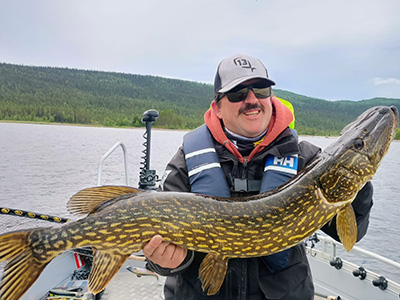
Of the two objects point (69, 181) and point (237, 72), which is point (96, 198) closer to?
point (237, 72)

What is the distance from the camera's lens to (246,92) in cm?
198

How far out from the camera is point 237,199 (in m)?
1.76

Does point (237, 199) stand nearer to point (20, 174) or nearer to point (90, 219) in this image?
point (90, 219)

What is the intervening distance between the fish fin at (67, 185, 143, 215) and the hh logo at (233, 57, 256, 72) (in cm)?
96

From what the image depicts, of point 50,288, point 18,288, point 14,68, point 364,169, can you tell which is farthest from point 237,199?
point 14,68

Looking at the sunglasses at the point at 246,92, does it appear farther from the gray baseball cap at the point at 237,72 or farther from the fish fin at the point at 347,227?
the fish fin at the point at 347,227

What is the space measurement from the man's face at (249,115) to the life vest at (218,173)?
0.18 m

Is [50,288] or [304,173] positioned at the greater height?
[304,173]

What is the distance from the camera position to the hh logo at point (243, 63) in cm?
205

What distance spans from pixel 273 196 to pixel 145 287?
108 inches

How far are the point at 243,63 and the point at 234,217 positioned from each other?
94 cm

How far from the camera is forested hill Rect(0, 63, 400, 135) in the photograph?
48.6 metres

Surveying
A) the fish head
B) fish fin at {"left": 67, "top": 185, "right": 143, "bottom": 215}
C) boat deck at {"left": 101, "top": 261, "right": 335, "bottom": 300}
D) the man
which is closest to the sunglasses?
the man

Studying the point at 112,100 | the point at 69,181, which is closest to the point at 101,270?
the point at 69,181
